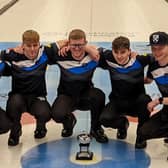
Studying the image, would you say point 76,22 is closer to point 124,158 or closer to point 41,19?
point 41,19

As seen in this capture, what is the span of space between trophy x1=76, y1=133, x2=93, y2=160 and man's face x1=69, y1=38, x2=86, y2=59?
2.43 feet

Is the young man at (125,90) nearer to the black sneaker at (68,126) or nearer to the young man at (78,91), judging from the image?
the young man at (78,91)

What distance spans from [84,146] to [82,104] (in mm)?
526

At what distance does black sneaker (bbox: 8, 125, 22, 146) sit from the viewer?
3.64 meters

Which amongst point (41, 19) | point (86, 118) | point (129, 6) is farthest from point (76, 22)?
point (86, 118)

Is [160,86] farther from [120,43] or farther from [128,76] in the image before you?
[120,43]

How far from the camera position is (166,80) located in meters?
3.50

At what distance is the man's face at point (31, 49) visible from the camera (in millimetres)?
3664

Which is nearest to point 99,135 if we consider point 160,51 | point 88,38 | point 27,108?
point 27,108

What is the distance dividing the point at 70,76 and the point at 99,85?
0.98 meters

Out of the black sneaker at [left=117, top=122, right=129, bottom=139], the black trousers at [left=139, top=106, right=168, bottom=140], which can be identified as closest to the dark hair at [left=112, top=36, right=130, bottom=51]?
the black trousers at [left=139, top=106, right=168, bottom=140]

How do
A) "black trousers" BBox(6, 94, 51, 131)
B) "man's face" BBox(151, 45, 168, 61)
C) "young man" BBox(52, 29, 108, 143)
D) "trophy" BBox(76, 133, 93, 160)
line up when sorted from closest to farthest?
1. "trophy" BBox(76, 133, 93, 160)
2. "man's face" BBox(151, 45, 168, 61)
3. "black trousers" BBox(6, 94, 51, 131)
4. "young man" BBox(52, 29, 108, 143)

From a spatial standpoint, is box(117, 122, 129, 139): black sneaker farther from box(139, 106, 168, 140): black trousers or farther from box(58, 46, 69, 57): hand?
box(58, 46, 69, 57): hand

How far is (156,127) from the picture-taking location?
3.46 m
